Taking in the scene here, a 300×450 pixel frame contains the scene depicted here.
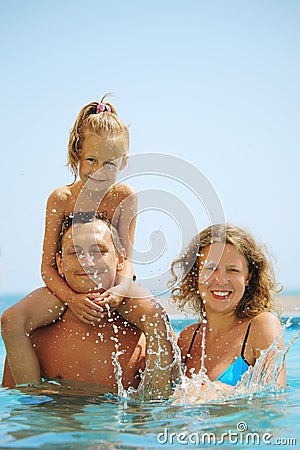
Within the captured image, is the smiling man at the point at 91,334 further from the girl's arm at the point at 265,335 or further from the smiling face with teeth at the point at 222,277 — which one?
the girl's arm at the point at 265,335

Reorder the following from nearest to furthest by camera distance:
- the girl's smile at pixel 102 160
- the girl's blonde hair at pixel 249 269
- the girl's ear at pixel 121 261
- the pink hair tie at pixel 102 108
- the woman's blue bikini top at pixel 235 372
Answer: the woman's blue bikini top at pixel 235 372, the girl's ear at pixel 121 261, the girl's blonde hair at pixel 249 269, the girl's smile at pixel 102 160, the pink hair tie at pixel 102 108

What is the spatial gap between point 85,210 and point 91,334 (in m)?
1.02

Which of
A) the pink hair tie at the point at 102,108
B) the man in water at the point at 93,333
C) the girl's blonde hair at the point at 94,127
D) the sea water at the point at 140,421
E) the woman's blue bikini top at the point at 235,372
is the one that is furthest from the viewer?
the pink hair tie at the point at 102,108

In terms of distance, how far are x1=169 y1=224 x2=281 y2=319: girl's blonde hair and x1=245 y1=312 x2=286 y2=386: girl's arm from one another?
0.60 feet

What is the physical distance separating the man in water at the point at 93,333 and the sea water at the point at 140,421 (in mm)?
155

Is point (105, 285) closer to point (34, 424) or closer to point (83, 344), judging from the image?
point (83, 344)

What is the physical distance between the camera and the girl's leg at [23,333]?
14.3 ft

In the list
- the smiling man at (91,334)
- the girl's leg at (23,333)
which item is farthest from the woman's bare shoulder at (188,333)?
the girl's leg at (23,333)

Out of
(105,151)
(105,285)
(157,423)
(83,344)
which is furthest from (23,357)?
(105,151)

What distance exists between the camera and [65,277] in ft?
15.1

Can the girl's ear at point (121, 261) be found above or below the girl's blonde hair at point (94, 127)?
below

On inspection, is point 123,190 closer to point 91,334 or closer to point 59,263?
point 59,263

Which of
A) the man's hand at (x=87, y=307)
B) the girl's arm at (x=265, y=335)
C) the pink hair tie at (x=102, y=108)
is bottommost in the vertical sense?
the girl's arm at (x=265, y=335)

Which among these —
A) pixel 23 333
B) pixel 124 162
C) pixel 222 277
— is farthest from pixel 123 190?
pixel 23 333
